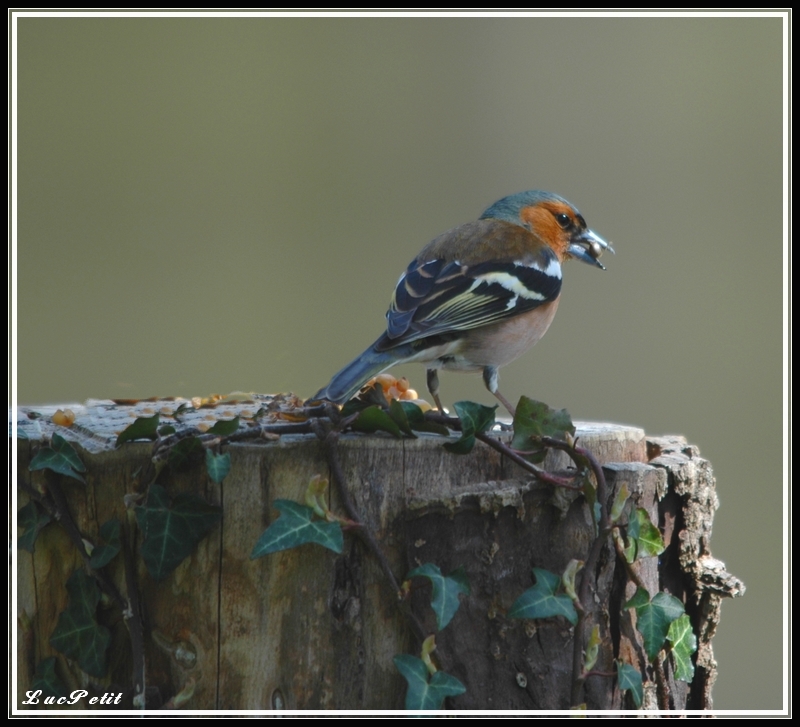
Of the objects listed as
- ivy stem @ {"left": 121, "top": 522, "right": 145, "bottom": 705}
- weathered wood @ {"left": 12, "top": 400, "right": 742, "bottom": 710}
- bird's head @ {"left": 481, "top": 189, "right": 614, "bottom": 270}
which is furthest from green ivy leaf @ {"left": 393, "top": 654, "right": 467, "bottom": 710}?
bird's head @ {"left": 481, "top": 189, "right": 614, "bottom": 270}

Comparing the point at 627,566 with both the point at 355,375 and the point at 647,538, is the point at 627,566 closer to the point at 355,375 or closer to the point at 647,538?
the point at 647,538

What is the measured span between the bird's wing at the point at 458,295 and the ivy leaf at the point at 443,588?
116 cm

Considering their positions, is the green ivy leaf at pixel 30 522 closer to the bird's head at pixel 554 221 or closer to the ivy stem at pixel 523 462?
the ivy stem at pixel 523 462

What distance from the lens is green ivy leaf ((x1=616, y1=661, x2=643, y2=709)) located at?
2670mm

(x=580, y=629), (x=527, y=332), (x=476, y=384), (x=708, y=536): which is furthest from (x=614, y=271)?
(x=580, y=629)

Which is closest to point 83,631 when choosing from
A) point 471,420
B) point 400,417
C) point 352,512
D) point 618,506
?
point 352,512

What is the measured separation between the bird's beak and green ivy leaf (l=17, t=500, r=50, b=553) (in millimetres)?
3081

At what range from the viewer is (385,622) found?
2525mm

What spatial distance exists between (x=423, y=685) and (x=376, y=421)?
75 centimetres

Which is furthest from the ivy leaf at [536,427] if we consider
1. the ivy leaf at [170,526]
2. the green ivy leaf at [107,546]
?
the green ivy leaf at [107,546]

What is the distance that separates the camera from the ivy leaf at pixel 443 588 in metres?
2.39

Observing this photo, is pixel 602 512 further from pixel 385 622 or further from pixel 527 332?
pixel 527 332

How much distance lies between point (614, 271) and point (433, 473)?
8.93 meters

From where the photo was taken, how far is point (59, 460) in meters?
2.68
